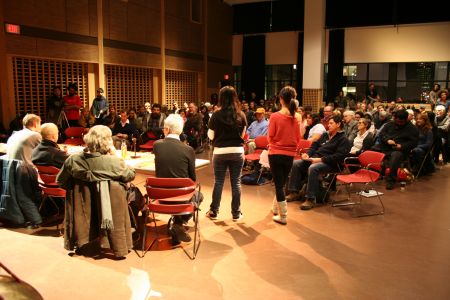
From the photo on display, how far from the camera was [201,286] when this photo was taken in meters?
3.50

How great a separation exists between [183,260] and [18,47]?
7.73 meters

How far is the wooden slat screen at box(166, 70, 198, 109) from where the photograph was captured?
49.2ft

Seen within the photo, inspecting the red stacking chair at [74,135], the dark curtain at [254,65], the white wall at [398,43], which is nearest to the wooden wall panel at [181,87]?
the dark curtain at [254,65]

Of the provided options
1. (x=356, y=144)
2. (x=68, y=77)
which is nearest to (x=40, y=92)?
(x=68, y=77)

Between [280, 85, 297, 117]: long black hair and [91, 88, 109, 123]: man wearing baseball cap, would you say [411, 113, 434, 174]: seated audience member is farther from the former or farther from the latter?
[91, 88, 109, 123]: man wearing baseball cap

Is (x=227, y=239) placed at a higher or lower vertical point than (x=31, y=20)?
lower

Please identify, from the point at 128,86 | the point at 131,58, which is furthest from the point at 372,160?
the point at 128,86

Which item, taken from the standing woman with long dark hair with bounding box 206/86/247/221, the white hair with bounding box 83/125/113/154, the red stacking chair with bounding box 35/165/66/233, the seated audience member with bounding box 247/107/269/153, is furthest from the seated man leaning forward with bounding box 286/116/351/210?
the red stacking chair with bounding box 35/165/66/233

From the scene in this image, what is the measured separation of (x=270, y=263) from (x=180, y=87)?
1240 cm

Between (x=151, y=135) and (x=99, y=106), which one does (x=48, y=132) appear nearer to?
(x=151, y=135)

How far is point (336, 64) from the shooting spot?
16234 millimetres

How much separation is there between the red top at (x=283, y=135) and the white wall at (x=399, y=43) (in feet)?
40.5

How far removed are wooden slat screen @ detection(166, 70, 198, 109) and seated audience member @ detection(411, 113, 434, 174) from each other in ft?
30.2

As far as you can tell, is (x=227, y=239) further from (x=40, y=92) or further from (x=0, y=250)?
(x=40, y=92)
